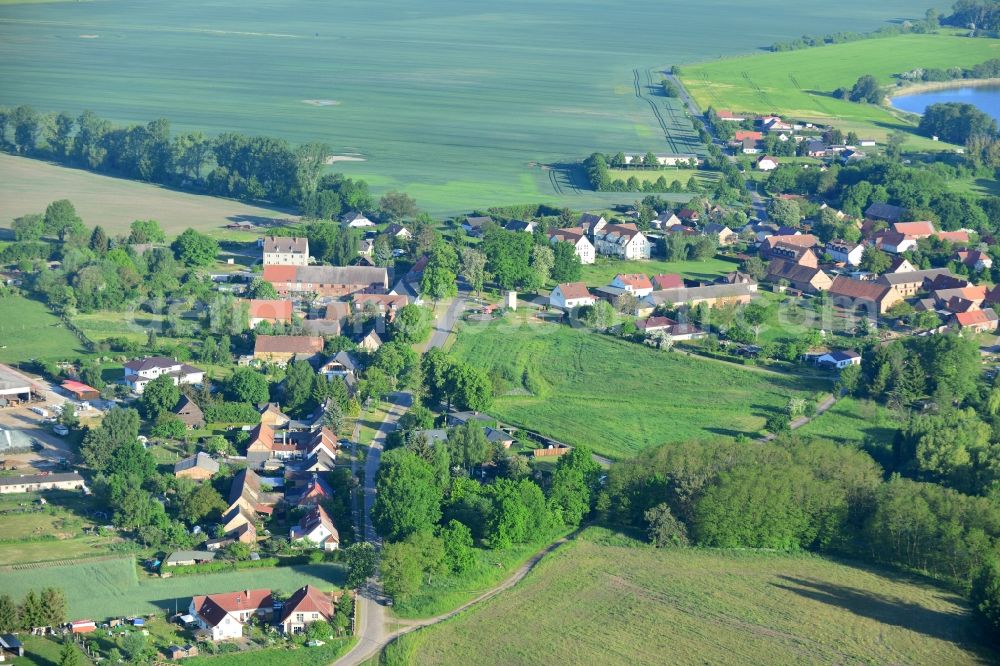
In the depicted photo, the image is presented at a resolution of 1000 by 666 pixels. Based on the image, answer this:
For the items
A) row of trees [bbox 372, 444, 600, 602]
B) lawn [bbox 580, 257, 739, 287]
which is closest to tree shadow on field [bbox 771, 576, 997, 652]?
row of trees [bbox 372, 444, 600, 602]

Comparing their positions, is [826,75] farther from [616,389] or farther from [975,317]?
[616,389]

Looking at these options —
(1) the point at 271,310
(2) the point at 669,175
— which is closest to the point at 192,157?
(2) the point at 669,175

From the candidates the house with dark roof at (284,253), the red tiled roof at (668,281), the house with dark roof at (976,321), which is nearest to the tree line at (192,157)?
the house with dark roof at (284,253)

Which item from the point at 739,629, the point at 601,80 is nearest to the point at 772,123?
the point at 601,80

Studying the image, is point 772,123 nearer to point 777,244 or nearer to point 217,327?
point 777,244

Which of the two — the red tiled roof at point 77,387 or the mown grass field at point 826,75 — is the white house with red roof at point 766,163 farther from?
the red tiled roof at point 77,387

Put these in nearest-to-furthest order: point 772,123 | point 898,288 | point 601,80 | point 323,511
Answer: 1. point 323,511
2. point 898,288
3. point 772,123
4. point 601,80

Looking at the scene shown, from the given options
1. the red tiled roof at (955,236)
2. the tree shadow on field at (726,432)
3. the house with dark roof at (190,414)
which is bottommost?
the house with dark roof at (190,414)
